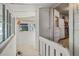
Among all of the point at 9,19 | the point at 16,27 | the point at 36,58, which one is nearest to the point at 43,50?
the point at 36,58

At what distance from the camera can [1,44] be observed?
6.62 ft

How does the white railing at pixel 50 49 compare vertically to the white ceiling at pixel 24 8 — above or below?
below

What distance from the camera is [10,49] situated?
2053mm

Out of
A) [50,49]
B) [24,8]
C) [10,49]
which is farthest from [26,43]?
[24,8]

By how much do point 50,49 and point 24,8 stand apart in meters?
0.65

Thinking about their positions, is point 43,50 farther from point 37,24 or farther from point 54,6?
point 54,6

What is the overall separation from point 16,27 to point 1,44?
0.31m

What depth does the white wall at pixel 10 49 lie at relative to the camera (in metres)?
2.00

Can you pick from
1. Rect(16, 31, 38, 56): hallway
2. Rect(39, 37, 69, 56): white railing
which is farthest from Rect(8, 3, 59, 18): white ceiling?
Rect(39, 37, 69, 56): white railing

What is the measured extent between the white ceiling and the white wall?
13.9 inches

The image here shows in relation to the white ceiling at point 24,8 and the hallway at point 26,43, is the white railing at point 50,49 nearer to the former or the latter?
the hallway at point 26,43

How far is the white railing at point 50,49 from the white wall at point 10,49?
351mm

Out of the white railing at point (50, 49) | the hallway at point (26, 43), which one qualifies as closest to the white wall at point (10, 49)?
the hallway at point (26, 43)

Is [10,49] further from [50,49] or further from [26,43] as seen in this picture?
[50,49]
